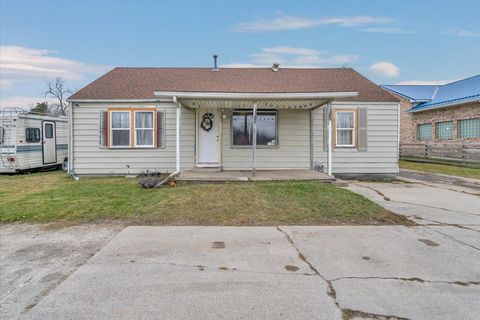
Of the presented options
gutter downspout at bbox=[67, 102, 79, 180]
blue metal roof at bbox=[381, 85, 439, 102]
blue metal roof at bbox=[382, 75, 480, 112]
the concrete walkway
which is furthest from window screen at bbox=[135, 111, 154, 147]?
blue metal roof at bbox=[381, 85, 439, 102]

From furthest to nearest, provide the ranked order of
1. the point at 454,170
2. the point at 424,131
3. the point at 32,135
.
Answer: the point at 424,131 → the point at 454,170 → the point at 32,135

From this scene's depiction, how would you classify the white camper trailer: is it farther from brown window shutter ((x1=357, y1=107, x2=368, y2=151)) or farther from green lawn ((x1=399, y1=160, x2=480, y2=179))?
green lawn ((x1=399, y1=160, x2=480, y2=179))

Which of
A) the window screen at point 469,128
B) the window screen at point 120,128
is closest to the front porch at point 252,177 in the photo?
the window screen at point 120,128

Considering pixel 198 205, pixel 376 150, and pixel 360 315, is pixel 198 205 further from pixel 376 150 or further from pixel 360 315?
pixel 376 150

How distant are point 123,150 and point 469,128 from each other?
60.7 feet

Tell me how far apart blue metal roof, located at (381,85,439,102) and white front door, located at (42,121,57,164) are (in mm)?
22733

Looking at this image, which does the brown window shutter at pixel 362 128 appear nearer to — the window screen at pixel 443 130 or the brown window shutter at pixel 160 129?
the brown window shutter at pixel 160 129

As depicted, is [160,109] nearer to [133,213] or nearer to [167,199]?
[167,199]

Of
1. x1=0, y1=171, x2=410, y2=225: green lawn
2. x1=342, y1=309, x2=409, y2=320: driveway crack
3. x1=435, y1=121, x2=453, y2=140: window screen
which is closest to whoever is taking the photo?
x1=342, y1=309, x2=409, y2=320: driveway crack

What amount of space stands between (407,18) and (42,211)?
59.2 feet

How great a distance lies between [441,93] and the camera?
73.9ft

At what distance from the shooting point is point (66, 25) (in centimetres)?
1716

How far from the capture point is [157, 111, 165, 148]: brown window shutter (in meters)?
11.5

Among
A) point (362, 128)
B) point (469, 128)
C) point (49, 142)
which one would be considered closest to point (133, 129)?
point (49, 142)
